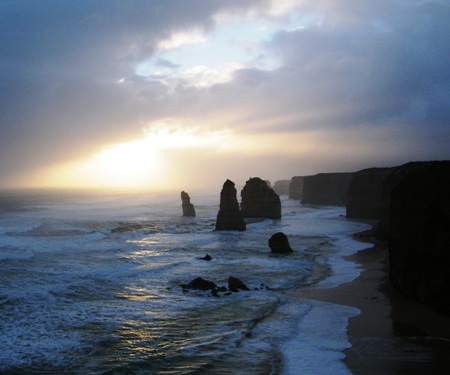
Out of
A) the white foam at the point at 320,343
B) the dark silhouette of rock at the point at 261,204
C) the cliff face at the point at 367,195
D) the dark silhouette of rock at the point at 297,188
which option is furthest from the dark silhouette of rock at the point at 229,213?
the dark silhouette of rock at the point at 297,188

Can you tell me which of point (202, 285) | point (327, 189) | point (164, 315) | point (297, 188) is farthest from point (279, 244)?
point (297, 188)

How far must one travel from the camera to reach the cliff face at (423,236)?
49.0ft

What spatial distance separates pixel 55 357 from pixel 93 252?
74.8 feet

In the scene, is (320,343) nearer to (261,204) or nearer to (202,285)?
(202,285)

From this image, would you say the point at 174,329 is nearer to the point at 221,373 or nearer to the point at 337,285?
the point at 221,373

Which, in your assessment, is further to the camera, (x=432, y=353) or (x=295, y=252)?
(x=295, y=252)

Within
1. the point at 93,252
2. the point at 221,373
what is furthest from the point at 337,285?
the point at 93,252

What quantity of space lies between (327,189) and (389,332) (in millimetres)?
103900

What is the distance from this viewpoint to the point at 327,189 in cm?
11456

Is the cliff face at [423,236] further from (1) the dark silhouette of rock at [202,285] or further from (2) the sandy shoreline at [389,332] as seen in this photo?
(1) the dark silhouette of rock at [202,285]

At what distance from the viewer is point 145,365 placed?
37.2 feet

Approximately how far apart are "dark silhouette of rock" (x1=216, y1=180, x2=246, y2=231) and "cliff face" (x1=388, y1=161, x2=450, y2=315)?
1293 inches

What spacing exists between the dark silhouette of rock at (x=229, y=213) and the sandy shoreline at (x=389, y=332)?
30701 mm

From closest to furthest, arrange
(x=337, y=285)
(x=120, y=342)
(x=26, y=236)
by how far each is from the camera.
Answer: (x=120, y=342)
(x=337, y=285)
(x=26, y=236)
